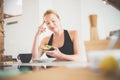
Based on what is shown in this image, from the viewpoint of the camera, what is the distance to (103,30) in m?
1.75

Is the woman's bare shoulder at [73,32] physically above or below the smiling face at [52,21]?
below

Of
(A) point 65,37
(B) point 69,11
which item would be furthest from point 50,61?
(B) point 69,11

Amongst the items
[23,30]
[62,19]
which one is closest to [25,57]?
[23,30]

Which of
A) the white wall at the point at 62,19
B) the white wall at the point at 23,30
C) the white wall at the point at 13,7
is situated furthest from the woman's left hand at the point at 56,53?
the white wall at the point at 13,7

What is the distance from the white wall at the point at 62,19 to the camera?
177cm

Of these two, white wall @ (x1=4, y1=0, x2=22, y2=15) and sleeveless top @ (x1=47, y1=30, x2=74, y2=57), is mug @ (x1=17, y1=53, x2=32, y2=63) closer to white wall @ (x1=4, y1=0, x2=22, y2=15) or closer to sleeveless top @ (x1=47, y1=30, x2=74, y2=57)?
sleeveless top @ (x1=47, y1=30, x2=74, y2=57)

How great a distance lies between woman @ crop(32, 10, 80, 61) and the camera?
2.00m

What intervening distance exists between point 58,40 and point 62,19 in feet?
0.85

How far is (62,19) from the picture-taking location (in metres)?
2.11

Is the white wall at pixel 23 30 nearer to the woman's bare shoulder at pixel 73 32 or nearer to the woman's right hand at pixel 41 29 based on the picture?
the woman's right hand at pixel 41 29

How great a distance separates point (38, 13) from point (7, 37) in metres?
0.70

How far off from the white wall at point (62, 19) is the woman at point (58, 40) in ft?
0.25

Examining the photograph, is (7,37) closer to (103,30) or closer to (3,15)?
(3,15)

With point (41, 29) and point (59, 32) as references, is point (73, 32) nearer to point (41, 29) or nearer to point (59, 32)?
point (59, 32)
